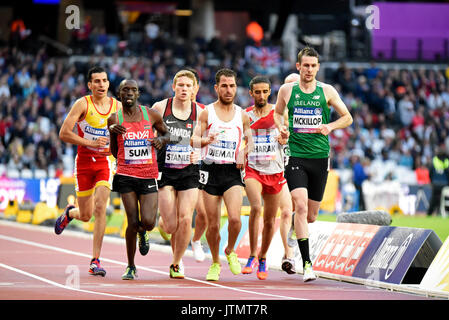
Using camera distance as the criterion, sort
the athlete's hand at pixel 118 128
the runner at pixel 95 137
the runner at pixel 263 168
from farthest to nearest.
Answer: the runner at pixel 95 137, the runner at pixel 263 168, the athlete's hand at pixel 118 128

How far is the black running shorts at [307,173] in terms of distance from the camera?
44.2 feet

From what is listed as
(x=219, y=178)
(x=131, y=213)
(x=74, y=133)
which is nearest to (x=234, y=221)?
(x=219, y=178)

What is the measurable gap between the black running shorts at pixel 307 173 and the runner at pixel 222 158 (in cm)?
64

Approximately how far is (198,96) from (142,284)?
29.5 metres

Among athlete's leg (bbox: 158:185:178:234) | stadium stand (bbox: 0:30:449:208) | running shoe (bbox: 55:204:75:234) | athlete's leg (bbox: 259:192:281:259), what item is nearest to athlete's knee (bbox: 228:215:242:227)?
athlete's leg (bbox: 259:192:281:259)

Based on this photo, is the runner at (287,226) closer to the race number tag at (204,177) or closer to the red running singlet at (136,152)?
the race number tag at (204,177)

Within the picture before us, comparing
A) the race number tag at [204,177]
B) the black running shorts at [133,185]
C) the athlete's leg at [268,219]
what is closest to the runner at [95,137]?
the black running shorts at [133,185]

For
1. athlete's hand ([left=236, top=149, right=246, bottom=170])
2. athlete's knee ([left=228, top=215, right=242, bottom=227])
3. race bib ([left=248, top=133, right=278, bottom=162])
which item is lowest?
athlete's knee ([left=228, top=215, right=242, bottom=227])

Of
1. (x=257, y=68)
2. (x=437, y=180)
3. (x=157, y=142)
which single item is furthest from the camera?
(x=257, y=68)

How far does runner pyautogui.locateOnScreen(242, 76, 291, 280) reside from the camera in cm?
1381

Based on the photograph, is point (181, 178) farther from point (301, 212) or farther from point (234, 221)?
point (301, 212)

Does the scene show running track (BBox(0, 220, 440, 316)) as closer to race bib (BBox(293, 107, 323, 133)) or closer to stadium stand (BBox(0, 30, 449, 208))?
race bib (BBox(293, 107, 323, 133))

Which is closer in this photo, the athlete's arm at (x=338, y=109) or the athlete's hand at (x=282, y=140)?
the athlete's hand at (x=282, y=140)

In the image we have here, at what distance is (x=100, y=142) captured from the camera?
13.5 metres
